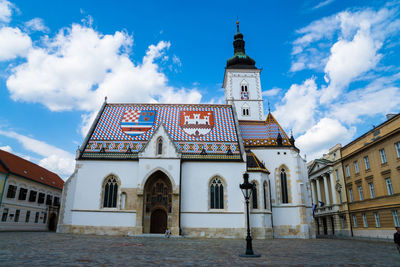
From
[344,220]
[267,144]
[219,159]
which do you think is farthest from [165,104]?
[344,220]

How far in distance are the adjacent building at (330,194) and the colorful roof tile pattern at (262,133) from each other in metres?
10.6

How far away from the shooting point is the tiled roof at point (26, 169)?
33938 mm

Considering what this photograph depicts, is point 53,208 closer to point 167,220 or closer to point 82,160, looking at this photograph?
point 82,160

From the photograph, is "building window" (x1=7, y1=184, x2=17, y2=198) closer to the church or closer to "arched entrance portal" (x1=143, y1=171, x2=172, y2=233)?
the church

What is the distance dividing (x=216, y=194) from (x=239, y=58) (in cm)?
2419

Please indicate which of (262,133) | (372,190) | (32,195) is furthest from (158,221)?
(372,190)

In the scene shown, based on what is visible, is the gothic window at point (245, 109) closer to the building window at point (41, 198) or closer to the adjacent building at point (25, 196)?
the adjacent building at point (25, 196)

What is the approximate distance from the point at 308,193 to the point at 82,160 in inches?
963

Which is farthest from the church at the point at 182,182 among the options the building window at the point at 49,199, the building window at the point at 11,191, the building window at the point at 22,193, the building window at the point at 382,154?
the building window at the point at 49,199

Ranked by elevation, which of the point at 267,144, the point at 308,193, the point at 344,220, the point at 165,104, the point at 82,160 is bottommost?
the point at 344,220

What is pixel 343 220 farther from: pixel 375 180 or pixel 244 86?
pixel 244 86

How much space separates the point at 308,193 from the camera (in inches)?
1213

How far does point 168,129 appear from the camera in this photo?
3142 cm

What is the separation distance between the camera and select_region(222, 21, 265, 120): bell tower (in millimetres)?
39991
